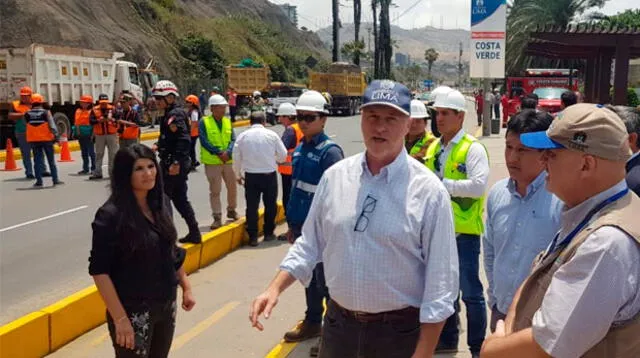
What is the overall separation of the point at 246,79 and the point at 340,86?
18.6 feet

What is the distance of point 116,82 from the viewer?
25359 millimetres

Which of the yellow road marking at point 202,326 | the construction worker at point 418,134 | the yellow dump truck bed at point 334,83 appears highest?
the yellow dump truck bed at point 334,83

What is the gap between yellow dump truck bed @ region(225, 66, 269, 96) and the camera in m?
39.0

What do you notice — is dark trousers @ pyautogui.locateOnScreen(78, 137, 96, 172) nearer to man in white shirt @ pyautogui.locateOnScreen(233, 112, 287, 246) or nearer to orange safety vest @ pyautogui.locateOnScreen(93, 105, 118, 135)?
orange safety vest @ pyautogui.locateOnScreen(93, 105, 118, 135)

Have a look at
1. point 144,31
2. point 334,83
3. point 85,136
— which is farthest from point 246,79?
point 85,136

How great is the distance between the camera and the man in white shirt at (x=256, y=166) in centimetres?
820

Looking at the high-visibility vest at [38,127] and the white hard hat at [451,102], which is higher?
the white hard hat at [451,102]

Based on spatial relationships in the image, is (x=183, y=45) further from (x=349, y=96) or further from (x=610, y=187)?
(x=610, y=187)

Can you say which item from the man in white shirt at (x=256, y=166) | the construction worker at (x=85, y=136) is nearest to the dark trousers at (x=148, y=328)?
the man in white shirt at (x=256, y=166)

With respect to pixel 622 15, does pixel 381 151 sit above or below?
below

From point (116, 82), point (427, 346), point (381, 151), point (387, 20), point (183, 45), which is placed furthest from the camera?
point (387, 20)

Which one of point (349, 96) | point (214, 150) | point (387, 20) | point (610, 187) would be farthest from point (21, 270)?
point (387, 20)

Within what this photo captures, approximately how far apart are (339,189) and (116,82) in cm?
2423

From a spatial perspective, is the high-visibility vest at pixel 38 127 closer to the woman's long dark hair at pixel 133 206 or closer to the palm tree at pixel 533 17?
the woman's long dark hair at pixel 133 206
